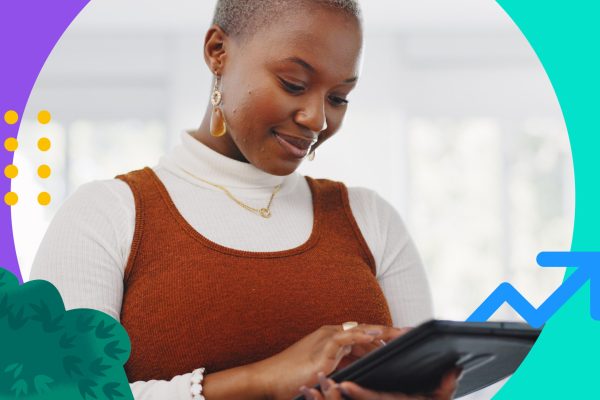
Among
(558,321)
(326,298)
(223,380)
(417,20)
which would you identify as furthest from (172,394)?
(417,20)

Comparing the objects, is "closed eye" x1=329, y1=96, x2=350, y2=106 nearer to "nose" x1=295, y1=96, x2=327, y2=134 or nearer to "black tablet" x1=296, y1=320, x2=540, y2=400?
"nose" x1=295, y1=96, x2=327, y2=134

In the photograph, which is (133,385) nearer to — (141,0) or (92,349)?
(92,349)

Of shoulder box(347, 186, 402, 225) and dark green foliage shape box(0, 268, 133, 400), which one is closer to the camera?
dark green foliage shape box(0, 268, 133, 400)

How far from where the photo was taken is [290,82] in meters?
0.96

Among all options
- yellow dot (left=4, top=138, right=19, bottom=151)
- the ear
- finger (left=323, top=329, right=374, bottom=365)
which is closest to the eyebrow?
the ear

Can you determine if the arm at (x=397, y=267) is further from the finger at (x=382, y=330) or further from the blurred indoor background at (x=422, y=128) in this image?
the blurred indoor background at (x=422, y=128)

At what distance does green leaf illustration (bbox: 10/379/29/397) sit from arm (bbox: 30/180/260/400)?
0.10 m

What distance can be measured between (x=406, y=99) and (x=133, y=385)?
4.28 meters

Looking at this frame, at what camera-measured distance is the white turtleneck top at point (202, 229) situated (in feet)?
3.00

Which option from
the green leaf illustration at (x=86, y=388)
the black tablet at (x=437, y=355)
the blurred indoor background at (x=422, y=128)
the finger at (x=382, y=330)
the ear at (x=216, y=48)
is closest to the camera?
the black tablet at (x=437, y=355)

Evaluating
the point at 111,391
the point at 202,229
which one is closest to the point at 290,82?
the point at 202,229

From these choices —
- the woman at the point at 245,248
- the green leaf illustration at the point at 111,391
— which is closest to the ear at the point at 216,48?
the woman at the point at 245,248

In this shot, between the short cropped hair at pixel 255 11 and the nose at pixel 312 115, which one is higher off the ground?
the short cropped hair at pixel 255 11

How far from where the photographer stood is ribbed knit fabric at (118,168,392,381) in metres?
0.92
